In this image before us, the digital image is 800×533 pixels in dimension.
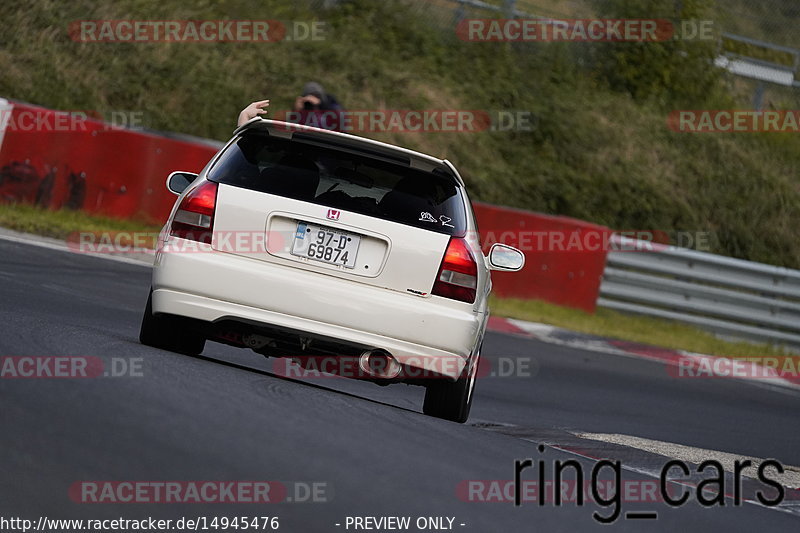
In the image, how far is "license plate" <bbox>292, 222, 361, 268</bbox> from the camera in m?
7.07

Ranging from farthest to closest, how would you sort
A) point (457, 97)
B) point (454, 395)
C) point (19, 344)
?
point (457, 97) → point (454, 395) → point (19, 344)

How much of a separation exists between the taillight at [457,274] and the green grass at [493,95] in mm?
13610

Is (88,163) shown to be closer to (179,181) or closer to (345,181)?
(179,181)

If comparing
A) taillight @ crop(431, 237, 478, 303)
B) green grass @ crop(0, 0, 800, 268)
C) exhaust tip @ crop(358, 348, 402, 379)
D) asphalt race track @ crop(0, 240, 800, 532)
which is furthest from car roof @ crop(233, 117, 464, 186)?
green grass @ crop(0, 0, 800, 268)

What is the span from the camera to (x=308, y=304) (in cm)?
700

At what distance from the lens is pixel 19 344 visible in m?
7.03

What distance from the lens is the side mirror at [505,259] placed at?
8188 millimetres

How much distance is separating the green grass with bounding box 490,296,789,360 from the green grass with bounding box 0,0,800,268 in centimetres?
444

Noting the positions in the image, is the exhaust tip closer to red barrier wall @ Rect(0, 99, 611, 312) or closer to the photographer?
the photographer

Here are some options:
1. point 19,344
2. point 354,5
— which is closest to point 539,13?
point 354,5

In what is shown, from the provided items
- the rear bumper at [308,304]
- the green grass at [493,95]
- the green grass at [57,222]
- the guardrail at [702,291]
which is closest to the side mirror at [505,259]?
the rear bumper at [308,304]

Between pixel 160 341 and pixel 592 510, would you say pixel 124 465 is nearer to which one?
pixel 592 510

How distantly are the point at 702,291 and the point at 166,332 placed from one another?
12650 millimetres

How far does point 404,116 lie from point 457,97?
1.88 metres
